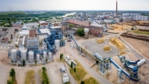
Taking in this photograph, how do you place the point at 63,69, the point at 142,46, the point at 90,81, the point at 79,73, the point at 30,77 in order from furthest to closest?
1. the point at 142,46
2. the point at 63,69
3. the point at 79,73
4. the point at 30,77
5. the point at 90,81

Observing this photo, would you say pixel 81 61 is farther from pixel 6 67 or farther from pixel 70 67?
pixel 6 67

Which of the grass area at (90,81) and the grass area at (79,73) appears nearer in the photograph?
the grass area at (90,81)

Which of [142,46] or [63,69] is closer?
[63,69]

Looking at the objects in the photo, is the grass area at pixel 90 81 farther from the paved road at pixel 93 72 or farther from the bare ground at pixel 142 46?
the bare ground at pixel 142 46

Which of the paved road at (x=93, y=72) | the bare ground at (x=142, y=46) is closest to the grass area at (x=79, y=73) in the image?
the paved road at (x=93, y=72)

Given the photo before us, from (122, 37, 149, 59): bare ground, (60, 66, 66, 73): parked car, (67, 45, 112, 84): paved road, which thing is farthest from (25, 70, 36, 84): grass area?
(122, 37, 149, 59): bare ground

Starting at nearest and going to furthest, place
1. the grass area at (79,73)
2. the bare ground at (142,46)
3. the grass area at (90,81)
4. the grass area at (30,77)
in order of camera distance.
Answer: the grass area at (90,81), the grass area at (30,77), the grass area at (79,73), the bare ground at (142,46)

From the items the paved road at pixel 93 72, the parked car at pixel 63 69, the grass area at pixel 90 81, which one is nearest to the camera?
the grass area at pixel 90 81

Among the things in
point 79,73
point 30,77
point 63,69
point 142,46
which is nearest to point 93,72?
point 79,73

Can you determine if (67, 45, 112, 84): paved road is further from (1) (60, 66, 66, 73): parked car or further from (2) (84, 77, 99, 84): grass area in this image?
(1) (60, 66, 66, 73): parked car

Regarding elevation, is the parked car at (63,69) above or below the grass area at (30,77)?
above

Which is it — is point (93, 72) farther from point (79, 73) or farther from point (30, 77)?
point (30, 77)

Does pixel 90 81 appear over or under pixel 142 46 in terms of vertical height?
under
